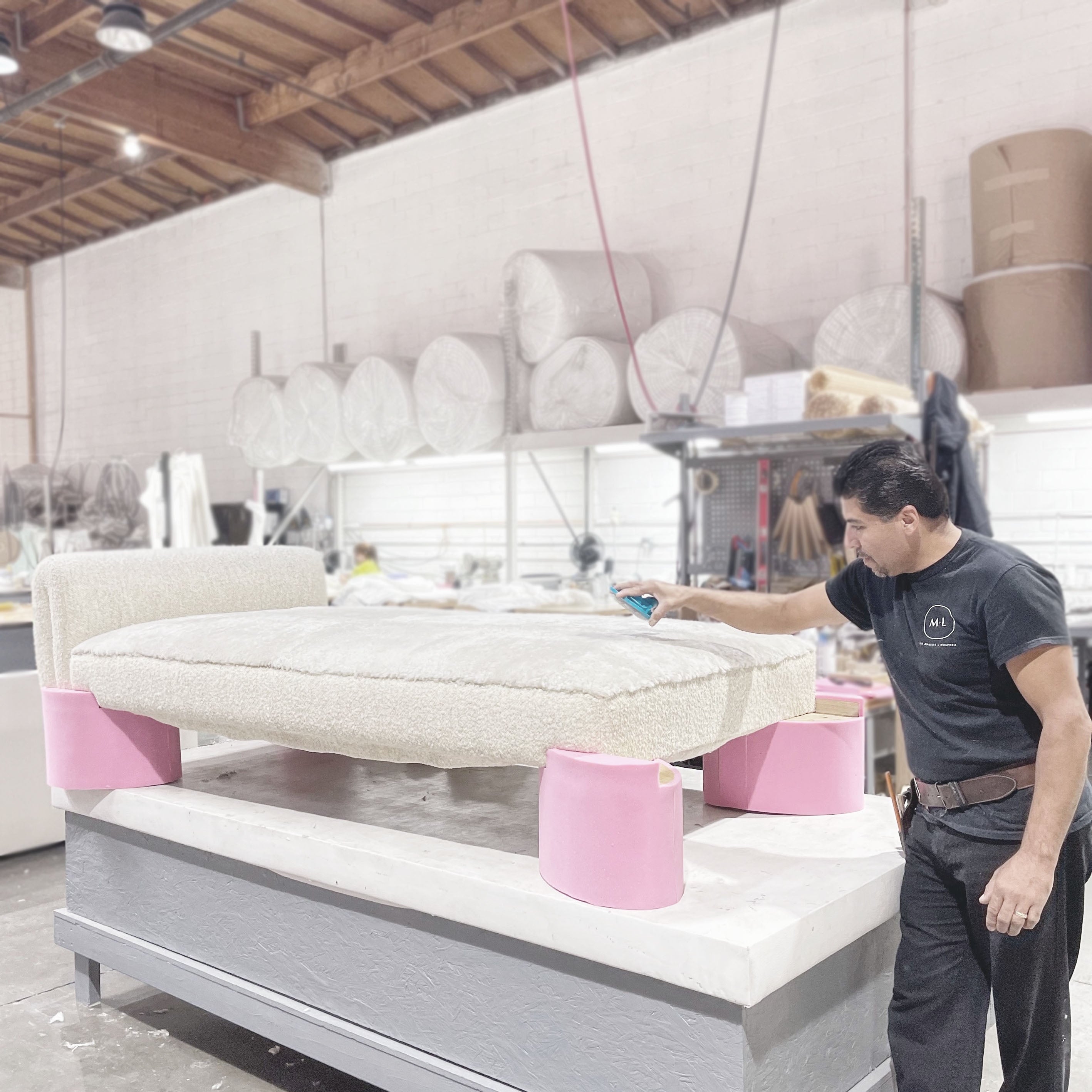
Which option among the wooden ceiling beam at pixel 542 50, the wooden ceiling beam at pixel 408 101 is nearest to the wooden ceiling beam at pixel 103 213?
the wooden ceiling beam at pixel 408 101

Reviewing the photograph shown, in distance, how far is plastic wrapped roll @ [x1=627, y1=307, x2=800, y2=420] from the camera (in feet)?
16.4

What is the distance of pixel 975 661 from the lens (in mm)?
1620

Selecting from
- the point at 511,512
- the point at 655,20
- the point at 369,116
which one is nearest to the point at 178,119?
the point at 369,116

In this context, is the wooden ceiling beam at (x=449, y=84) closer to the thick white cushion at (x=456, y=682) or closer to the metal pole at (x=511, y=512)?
the metal pole at (x=511, y=512)

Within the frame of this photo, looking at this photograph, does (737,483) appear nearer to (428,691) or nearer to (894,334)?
(894,334)

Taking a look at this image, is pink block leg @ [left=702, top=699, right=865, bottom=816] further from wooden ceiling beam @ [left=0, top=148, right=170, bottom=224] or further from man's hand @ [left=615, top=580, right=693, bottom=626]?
wooden ceiling beam @ [left=0, top=148, right=170, bottom=224]

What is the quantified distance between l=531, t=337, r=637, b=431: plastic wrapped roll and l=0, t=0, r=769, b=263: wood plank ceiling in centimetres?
182

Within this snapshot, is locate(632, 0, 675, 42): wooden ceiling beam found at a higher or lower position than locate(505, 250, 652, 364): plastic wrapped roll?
higher

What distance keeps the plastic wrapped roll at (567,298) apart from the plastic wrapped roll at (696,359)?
472mm

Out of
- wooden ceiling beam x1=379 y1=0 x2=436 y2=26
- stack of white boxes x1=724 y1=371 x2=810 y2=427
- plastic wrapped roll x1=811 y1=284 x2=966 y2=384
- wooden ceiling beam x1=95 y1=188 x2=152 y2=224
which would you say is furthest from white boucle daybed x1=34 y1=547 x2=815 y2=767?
wooden ceiling beam x1=95 y1=188 x2=152 y2=224

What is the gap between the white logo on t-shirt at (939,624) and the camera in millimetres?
1638

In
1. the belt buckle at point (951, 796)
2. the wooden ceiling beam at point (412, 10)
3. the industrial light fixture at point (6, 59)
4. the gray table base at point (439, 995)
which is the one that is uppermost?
the wooden ceiling beam at point (412, 10)

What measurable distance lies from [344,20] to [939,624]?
5979 mm

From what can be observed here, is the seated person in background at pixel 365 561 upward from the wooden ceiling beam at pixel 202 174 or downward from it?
downward
